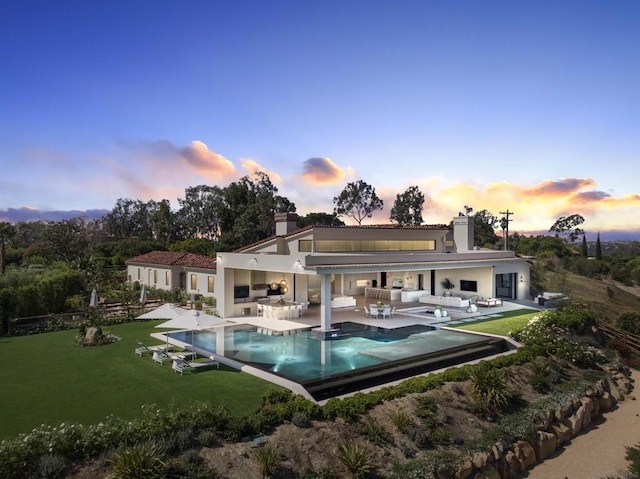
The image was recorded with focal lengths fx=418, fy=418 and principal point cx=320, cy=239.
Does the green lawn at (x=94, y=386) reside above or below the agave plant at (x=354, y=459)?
above

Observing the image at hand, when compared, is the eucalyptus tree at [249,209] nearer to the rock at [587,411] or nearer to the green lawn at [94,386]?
the green lawn at [94,386]

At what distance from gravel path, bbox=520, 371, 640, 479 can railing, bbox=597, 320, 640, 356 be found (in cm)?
813

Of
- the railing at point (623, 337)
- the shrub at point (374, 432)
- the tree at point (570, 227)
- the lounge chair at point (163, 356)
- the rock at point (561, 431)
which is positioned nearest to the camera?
the shrub at point (374, 432)

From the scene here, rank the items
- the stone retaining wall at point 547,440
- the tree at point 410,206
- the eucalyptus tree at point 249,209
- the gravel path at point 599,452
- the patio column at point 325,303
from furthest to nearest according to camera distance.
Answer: the tree at point 410,206
the eucalyptus tree at point 249,209
the patio column at point 325,303
the gravel path at point 599,452
the stone retaining wall at point 547,440

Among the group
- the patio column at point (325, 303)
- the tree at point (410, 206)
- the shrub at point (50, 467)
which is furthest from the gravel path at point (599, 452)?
the tree at point (410, 206)

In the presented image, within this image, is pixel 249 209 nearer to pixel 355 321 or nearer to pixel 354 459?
pixel 355 321

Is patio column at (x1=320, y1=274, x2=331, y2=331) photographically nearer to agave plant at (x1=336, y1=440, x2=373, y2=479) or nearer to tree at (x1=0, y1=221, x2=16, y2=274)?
agave plant at (x1=336, y1=440, x2=373, y2=479)

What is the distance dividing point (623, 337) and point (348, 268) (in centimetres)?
1660

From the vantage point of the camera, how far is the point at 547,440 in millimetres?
13117

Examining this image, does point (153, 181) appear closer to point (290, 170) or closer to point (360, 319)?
point (290, 170)

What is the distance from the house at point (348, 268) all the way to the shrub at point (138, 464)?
38.1 feet

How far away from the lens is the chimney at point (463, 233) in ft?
108

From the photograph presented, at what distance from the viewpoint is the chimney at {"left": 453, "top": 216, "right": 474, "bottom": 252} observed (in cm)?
3281

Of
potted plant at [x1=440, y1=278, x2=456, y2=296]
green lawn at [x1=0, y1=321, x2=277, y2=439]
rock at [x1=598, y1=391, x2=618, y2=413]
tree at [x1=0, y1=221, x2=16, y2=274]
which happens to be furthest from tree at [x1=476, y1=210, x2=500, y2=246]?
tree at [x1=0, y1=221, x2=16, y2=274]
